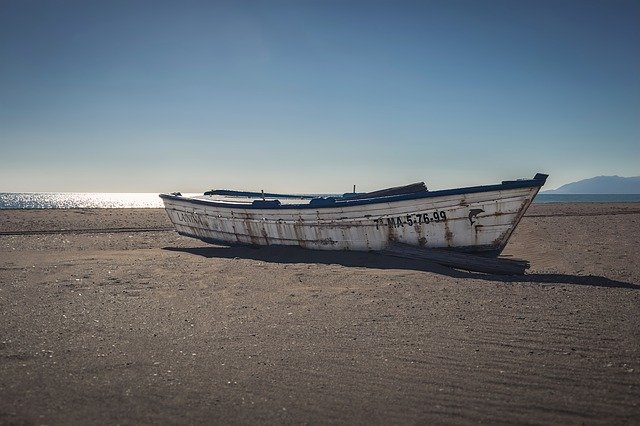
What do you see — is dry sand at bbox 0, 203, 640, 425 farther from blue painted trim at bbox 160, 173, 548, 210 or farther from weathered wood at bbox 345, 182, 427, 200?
weathered wood at bbox 345, 182, 427, 200

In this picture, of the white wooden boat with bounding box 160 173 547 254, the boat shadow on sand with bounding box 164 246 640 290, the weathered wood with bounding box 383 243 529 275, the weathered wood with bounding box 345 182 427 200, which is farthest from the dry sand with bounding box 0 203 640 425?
the weathered wood with bounding box 345 182 427 200

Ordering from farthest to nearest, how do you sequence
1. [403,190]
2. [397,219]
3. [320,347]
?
[403,190] < [397,219] < [320,347]

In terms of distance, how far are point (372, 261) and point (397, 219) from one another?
1.59m

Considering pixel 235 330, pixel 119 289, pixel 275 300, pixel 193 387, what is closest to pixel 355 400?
pixel 193 387

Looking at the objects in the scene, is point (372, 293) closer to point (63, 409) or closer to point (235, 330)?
point (235, 330)

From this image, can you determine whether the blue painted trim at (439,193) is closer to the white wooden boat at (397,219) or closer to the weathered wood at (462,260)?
the white wooden boat at (397,219)

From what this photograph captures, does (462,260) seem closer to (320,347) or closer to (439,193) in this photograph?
(439,193)

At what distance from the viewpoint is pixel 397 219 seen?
1132 cm

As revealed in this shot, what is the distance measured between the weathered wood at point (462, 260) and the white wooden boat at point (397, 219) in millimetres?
453

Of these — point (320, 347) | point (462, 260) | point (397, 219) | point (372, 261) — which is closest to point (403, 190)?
point (397, 219)

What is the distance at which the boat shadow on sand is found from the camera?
805 centimetres

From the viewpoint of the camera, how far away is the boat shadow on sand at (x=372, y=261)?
8047 mm

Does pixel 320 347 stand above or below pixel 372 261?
below

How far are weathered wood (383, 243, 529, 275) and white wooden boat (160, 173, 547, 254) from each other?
0.45m
